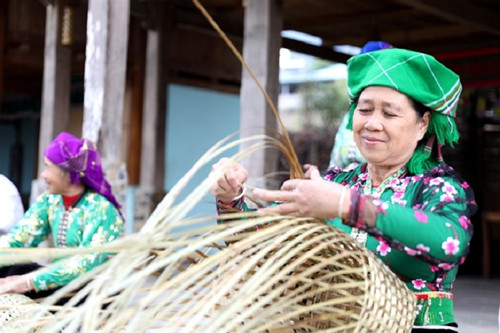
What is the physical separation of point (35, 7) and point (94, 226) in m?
4.54

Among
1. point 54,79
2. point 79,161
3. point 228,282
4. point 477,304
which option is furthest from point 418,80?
point 54,79

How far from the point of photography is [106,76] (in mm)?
4090

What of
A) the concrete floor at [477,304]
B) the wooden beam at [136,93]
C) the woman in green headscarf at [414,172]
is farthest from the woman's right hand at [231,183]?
the wooden beam at [136,93]

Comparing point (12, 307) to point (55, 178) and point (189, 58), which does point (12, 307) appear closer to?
point (55, 178)

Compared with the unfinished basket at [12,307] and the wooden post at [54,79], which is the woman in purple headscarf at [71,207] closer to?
the unfinished basket at [12,307]

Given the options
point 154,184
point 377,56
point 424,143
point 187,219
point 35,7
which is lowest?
point 154,184

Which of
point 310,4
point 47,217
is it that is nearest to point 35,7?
point 310,4

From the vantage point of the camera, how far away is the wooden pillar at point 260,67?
14.0 feet

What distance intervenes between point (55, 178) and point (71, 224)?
0.22 m

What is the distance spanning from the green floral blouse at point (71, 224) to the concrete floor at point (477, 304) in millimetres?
2325

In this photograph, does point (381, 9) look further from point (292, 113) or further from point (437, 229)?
point (292, 113)

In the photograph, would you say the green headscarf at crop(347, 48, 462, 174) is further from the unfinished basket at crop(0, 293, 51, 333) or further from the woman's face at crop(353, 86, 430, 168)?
the unfinished basket at crop(0, 293, 51, 333)

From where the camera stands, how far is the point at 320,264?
1.34 metres

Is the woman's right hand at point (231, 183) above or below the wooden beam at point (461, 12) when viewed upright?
below
